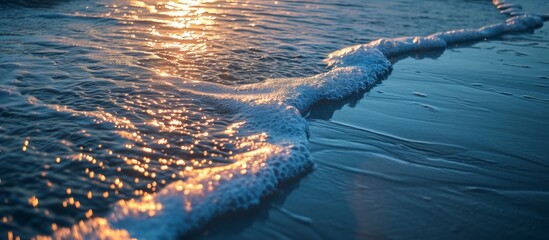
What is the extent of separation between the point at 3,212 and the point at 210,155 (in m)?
1.11

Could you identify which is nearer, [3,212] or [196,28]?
[3,212]

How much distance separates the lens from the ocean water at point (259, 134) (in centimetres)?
227

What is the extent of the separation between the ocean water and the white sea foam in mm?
11

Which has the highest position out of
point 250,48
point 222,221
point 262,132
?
point 250,48

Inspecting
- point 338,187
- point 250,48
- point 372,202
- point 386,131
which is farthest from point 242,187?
point 250,48

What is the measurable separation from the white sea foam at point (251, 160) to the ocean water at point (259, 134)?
0.4 inches

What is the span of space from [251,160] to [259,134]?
428mm

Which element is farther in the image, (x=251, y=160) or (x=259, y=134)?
(x=259, y=134)

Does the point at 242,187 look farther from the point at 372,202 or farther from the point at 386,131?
the point at 386,131

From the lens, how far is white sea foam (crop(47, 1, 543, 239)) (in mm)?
2150

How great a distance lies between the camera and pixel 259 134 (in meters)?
3.18

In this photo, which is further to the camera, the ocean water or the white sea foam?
the ocean water

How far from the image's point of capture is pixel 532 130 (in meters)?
3.56

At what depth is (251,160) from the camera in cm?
278
